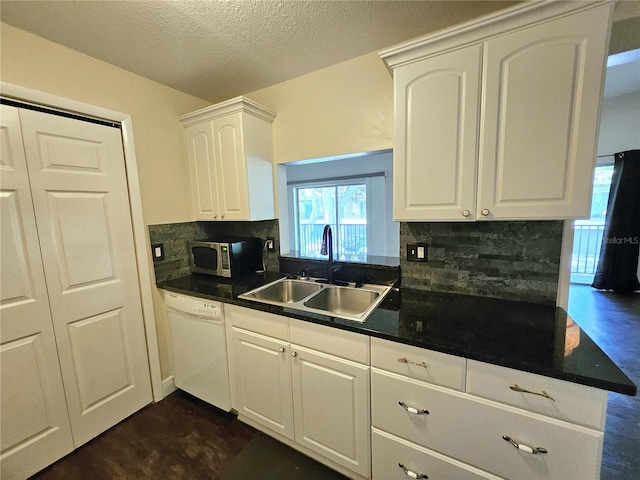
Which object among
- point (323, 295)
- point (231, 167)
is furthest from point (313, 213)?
point (323, 295)

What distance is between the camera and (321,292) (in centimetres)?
182

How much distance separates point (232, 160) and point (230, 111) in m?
0.34

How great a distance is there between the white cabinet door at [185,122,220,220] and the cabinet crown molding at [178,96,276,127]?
52 millimetres

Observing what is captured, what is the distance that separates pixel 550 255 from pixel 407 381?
3.35ft

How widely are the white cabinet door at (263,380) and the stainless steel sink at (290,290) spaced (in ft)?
1.28

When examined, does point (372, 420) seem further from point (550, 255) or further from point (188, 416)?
point (188, 416)

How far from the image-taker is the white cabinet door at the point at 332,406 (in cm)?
130

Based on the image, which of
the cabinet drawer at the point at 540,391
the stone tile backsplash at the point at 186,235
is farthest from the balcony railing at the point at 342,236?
the cabinet drawer at the point at 540,391

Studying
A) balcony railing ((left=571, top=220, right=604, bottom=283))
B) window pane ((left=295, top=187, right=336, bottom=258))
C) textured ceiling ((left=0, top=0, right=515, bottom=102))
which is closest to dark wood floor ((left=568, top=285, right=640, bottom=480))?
balcony railing ((left=571, top=220, right=604, bottom=283))

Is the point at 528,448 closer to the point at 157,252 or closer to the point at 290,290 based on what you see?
the point at 290,290

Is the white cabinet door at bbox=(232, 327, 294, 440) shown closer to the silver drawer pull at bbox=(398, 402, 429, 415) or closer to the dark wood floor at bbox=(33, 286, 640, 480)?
the dark wood floor at bbox=(33, 286, 640, 480)

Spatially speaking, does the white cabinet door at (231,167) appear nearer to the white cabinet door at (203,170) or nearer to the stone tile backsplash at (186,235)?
the white cabinet door at (203,170)

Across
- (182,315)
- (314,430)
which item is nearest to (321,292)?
(314,430)

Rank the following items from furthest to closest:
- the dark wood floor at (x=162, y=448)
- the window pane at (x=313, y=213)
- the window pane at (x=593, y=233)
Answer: the window pane at (x=313, y=213), the window pane at (x=593, y=233), the dark wood floor at (x=162, y=448)
